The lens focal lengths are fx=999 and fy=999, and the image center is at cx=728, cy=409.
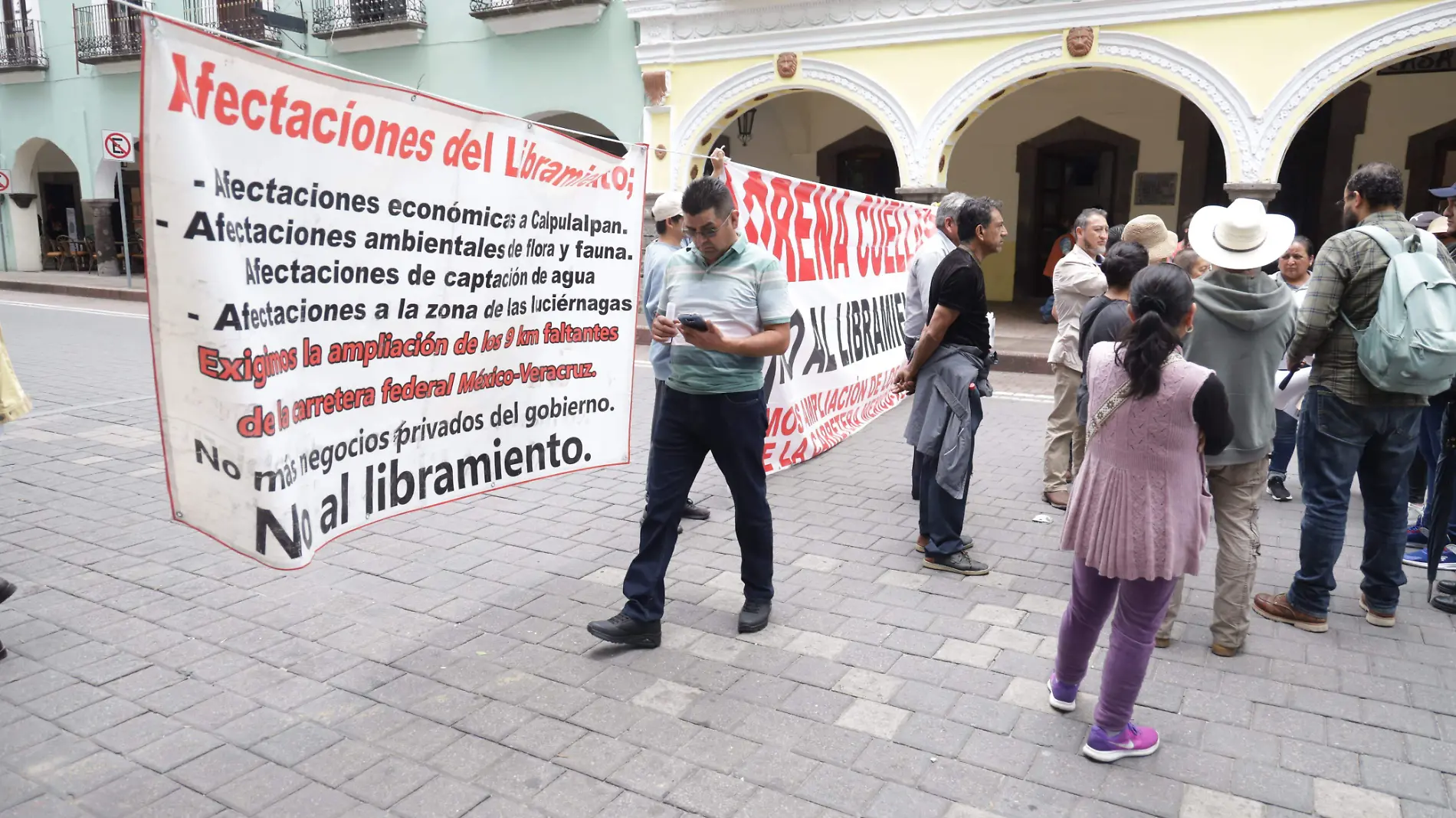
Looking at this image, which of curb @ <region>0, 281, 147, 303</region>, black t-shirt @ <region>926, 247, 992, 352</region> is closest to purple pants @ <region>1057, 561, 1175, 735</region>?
black t-shirt @ <region>926, 247, 992, 352</region>

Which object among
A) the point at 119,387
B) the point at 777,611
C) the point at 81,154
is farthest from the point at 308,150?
the point at 81,154

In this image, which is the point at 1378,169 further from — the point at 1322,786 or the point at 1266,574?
the point at 1322,786

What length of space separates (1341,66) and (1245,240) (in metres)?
9.23

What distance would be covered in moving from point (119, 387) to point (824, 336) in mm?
6888

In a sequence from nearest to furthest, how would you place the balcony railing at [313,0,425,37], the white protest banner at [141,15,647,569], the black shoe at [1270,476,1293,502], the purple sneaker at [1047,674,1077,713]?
1. the white protest banner at [141,15,647,569]
2. the purple sneaker at [1047,674,1077,713]
3. the black shoe at [1270,476,1293,502]
4. the balcony railing at [313,0,425,37]

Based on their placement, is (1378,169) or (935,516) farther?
(935,516)

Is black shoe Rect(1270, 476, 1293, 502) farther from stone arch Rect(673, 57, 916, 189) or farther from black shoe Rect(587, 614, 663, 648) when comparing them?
stone arch Rect(673, 57, 916, 189)

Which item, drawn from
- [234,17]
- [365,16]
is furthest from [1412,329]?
[234,17]

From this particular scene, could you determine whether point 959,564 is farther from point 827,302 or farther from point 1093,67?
point 1093,67

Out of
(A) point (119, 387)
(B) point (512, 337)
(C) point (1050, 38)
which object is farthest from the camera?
(C) point (1050, 38)

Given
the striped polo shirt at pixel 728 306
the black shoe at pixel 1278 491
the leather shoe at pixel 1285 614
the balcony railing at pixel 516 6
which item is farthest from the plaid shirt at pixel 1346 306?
the balcony railing at pixel 516 6

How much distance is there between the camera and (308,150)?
2961mm

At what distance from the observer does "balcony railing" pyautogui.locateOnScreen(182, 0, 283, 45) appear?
60.6ft

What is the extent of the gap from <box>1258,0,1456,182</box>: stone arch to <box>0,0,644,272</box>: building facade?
28.3ft
